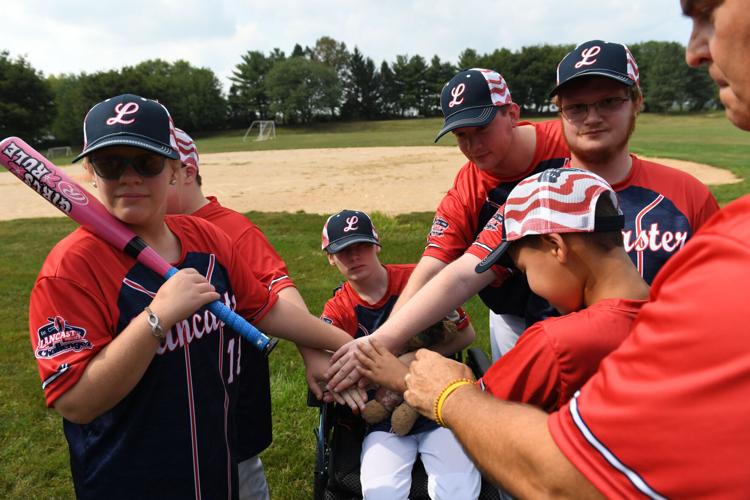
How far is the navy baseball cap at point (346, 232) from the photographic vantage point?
3.72m

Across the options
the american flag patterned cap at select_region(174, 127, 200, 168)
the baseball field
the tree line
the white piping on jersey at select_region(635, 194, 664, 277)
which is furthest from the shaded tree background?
the white piping on jersey at select_region(635, 194, 664, 277)

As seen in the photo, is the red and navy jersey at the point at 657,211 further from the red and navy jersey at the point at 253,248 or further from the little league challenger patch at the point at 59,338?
the little league challenger patch at the point at 59,338

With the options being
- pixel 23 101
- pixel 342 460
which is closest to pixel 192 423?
pixel 342 460

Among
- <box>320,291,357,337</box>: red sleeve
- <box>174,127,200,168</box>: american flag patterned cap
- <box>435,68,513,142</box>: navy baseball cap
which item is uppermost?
<box>435,68,513,142</box>: navy baseball cap

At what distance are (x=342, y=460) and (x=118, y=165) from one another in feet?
6.25

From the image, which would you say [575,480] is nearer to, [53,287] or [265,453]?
[53,287]

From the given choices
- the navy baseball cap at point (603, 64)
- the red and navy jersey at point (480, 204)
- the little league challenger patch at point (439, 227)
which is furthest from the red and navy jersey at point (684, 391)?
the little league challenger patch at point (439, 227)

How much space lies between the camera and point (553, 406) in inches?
65.1

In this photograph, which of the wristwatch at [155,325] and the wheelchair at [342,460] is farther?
the wheelchair at [342,460]

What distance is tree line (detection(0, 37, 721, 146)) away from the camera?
60.0 meters

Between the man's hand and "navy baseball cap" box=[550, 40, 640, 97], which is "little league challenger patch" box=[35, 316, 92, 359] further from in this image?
"navy baseball cap" box=[550, 40, 640, 97]

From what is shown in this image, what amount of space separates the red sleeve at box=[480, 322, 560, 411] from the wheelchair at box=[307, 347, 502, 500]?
1.41 meters

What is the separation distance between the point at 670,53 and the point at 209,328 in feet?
279

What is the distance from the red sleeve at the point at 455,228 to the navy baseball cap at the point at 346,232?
64cm
